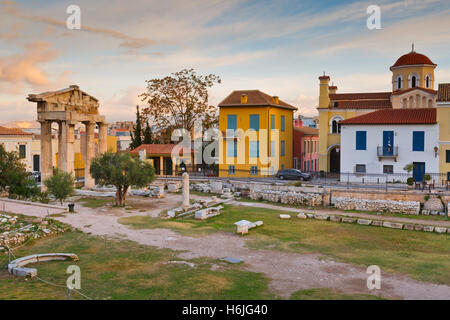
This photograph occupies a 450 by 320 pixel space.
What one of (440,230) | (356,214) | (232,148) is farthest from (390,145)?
(232,148)

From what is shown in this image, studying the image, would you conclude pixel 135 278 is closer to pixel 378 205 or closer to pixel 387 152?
pixel 378 205

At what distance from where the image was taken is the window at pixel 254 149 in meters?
43.5

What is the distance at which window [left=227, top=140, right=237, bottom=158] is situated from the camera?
145 feet

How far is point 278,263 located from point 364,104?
32.4 m

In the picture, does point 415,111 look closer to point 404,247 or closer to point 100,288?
Result: point 404,247

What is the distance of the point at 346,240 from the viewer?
20.0 metres

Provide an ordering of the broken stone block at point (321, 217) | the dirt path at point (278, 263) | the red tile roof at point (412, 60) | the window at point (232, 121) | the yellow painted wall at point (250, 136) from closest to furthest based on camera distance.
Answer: the dirt path at point (278, 263) → the broken stone block at point (321, 217) → the yellow painted wall at point (250, 136) → the red tile roof at point (412, 60) → the window at point (232, 121)

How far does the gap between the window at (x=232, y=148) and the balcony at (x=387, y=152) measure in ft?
50.2

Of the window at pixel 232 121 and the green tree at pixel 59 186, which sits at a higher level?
the window at pixel 232 121

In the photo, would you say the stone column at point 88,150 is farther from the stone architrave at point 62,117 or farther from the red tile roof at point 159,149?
the red tile roof at point 159,149

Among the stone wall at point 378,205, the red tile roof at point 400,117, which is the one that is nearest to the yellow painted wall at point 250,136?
the red tile roof at point 400,117

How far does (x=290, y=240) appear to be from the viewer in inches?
781

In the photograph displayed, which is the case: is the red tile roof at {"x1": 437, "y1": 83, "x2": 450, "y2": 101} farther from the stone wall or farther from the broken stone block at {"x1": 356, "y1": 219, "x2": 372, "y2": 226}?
the broken stone block at {"x1": 356, "y1": 219, "x2": 372, "y2": 226}

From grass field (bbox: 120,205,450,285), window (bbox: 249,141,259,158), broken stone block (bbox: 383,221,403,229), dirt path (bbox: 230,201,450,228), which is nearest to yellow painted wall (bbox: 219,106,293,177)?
window (bbox: 249,141,259,158)
